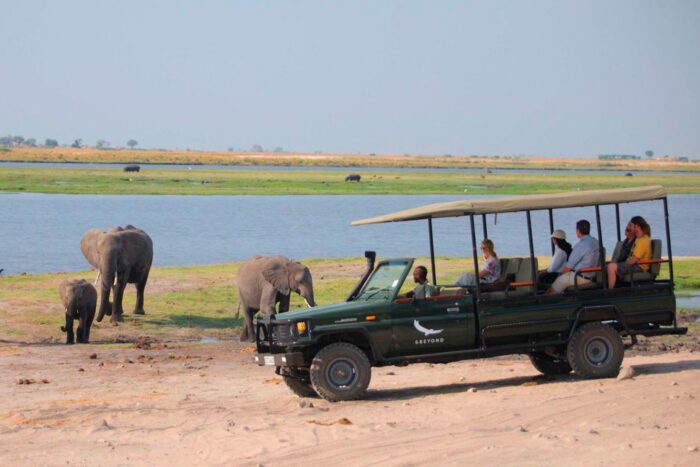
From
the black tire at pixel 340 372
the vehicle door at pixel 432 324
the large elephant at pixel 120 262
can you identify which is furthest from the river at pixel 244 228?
the vehicle door at pixel 432 324

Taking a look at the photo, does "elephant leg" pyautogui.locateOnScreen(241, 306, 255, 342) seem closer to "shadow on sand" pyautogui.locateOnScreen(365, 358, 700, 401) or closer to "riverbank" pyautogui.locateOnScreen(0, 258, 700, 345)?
"riverbank" pyautogui.locateOnScreen(0, 258, 700, 345)

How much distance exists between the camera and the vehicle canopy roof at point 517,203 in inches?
578

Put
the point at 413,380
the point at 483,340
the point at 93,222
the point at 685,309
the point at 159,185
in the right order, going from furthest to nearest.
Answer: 1. the point at 159,185
2. the point at 93,222
3. the point at 685,309
4. the point at 413,380
5. the point at 483,340

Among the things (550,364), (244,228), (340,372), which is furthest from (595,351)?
(244,228)

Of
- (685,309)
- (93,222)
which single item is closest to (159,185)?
(93,222)

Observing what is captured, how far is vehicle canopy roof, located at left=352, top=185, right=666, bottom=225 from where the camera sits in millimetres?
14688

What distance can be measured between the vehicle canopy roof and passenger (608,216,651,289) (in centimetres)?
39

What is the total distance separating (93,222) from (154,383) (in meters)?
39.5

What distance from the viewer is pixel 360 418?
13188mm

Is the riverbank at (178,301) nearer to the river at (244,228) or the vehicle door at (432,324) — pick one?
the river at (244,228)

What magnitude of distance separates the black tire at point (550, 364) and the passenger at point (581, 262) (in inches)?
43.3

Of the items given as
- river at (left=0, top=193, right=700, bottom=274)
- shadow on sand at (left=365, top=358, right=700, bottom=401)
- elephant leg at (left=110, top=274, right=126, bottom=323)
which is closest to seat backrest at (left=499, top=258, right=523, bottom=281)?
shadow on sand at (left=365, top=358, right=700, bottom=401)

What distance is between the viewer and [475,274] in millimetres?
14781

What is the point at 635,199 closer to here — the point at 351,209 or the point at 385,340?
the point at 385,340
